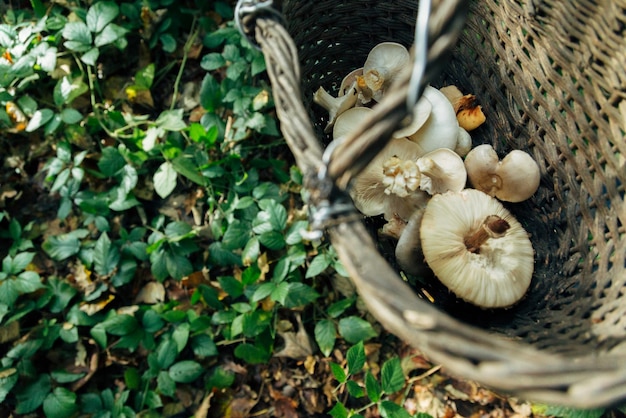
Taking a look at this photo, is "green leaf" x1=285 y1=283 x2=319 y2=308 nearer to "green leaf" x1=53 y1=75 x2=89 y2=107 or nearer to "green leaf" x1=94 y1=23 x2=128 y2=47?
"green leaf" x1=53 y1=75 x2=89 y2=107

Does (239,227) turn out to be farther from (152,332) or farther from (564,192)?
(564,192)

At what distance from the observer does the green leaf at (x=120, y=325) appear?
1.52m

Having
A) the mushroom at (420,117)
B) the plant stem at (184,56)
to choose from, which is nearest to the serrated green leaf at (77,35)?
the plant stem at (184,56)

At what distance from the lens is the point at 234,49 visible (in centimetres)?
174

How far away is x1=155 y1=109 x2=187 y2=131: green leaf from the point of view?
5.59ft

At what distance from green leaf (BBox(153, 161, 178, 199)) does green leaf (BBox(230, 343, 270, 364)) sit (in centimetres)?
57

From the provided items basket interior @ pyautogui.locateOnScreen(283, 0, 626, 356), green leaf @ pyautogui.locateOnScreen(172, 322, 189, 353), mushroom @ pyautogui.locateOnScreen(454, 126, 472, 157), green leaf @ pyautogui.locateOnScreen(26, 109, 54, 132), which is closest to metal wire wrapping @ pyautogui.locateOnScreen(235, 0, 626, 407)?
basket interior @ pyautogui.locateOnScreen(283, 0, 626, 356)

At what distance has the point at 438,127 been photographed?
1.38 m

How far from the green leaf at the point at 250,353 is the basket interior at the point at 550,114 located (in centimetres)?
59

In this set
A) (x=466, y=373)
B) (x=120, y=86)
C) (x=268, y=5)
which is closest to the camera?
(x=466, y=373)

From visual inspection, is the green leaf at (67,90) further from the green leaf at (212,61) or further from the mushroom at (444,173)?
the mushroom at (444,173)

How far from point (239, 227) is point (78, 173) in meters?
0.63

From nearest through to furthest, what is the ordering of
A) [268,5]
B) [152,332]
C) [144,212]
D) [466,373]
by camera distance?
[466,373], [268,5], [152,332], [144,212]

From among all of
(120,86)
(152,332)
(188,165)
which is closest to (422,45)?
(188,165)
